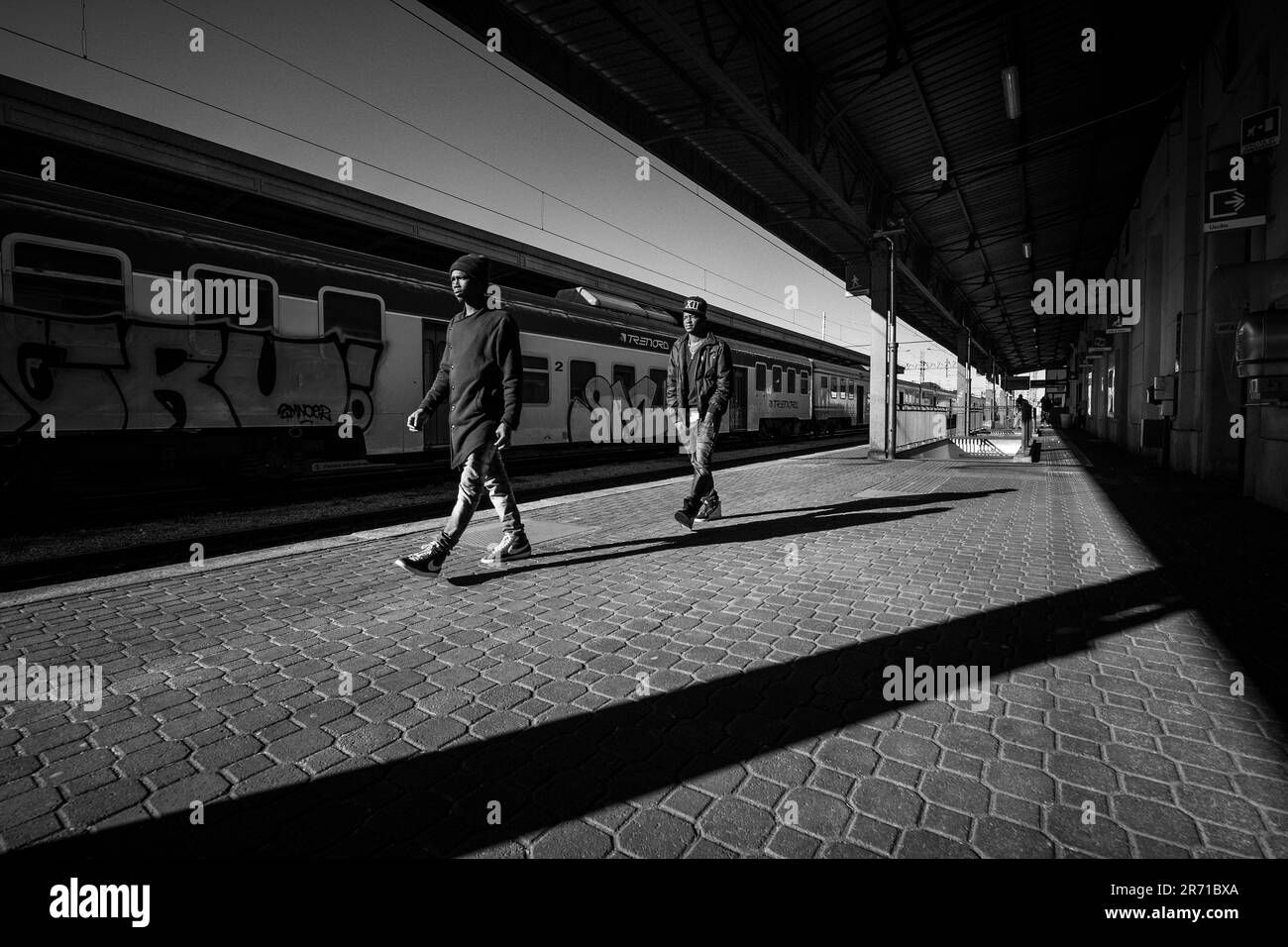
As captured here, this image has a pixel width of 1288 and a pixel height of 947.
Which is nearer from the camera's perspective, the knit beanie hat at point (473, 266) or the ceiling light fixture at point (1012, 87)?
the knit beanie hat at point (473, 266)

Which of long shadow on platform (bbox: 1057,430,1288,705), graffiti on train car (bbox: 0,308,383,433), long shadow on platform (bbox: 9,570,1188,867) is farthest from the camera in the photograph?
graffiti on train car (bbox: 0,308,383,433)

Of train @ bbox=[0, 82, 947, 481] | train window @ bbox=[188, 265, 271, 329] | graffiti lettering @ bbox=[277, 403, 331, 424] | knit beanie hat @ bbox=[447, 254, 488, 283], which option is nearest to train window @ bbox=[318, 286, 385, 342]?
train @ bbox=[0, 82, 947, 481]

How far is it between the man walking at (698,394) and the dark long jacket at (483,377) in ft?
6.96

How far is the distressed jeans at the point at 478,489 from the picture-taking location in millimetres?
4406

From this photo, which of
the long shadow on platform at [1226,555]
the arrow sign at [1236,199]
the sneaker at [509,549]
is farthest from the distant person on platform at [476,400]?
the arrow sign at [1236,199]

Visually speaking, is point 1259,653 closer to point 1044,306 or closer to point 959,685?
point 959,685

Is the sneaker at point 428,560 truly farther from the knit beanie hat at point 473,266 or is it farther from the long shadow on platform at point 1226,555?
the long shadow on platform at point 1226,555

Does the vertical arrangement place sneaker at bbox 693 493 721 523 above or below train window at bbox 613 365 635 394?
below

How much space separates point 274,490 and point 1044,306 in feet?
109

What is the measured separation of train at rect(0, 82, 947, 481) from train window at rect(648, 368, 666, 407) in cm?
286

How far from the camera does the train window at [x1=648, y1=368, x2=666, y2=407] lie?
1600 cm

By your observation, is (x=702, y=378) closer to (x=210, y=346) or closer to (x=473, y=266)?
(x=473, y=266)

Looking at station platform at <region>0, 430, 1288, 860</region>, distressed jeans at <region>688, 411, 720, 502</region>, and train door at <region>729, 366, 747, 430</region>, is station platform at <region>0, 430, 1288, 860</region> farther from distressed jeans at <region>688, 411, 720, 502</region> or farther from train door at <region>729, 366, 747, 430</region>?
train door at <region>729, 366, 747, 430</region>

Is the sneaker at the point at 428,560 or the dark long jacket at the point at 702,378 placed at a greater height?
the dark long jacket at the point at 702,378
